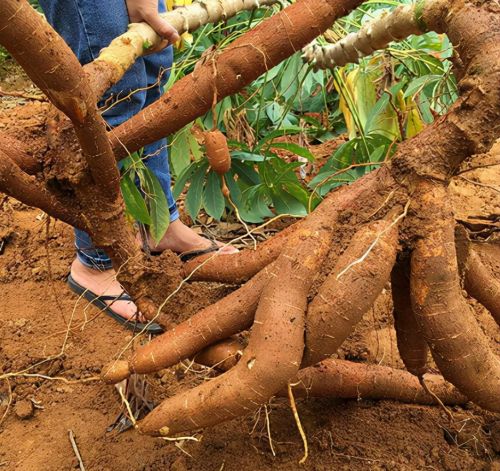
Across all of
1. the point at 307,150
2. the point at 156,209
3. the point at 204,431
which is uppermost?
the point at 156,209

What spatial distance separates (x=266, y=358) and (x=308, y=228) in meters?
0.25

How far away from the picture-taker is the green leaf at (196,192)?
1751 mm

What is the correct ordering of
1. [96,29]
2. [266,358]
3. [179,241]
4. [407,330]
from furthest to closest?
1. [179,241]
2. [96,29]
3. [407,330]
4. [266,358]

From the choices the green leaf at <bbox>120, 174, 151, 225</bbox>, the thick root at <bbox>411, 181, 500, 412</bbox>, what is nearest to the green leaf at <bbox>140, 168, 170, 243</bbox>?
the green leaf at <bbox>120, 174, 151, 225</bbox>

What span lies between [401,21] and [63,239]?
57.1 inches

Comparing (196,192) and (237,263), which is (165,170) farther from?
A: (237,263)

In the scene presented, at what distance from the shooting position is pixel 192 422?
100 centimetres

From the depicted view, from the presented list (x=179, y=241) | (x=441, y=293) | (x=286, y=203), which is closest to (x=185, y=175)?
(x=179, y=241)

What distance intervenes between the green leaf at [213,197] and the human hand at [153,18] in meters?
0.49

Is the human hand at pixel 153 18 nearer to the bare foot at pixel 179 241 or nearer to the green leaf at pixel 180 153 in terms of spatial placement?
the green leaf at pixel 180 153

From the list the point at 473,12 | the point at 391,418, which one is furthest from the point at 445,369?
the point at 473,12

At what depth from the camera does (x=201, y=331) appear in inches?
42.8

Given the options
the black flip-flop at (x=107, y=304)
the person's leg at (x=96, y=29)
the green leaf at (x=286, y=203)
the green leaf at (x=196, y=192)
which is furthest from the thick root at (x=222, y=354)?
the green leaf at (x=286, y=203)

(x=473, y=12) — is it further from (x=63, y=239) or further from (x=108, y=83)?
(x=63, y=239)
